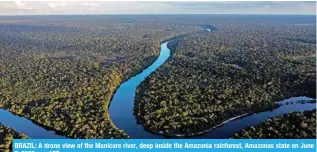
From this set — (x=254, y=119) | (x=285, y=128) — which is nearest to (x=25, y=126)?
(x=254, y=119)

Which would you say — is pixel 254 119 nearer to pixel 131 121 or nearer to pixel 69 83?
pixel 131 121

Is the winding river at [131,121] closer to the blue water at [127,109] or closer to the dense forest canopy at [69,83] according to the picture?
the blue water at [127,109]

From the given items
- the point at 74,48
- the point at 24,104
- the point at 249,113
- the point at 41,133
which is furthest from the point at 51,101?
the point at 74,48

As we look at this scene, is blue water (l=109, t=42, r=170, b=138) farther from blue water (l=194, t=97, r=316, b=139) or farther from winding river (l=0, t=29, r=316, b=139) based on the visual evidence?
blue water (l=194, t=97, r=316, b=139)

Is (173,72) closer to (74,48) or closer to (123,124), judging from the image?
(123,124)

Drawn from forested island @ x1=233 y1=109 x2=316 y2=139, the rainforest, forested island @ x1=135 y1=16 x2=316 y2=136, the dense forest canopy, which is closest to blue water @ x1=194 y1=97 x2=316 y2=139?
the rainforest

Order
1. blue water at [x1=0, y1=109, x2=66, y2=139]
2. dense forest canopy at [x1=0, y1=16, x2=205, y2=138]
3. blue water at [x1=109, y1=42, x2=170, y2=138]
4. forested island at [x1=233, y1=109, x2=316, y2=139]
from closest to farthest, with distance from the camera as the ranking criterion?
forested island at [x1=233, y1=109, x2=316, y2=139] < blue water at [x1=0, y1=109, x2=66, y2=139] < blue water at [x1=109, y1=42, x2=170, y2=138] < dense forest canopy at [x1=0, y1=16, x2=205, y2=138]
